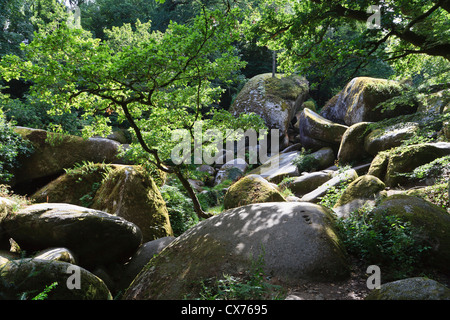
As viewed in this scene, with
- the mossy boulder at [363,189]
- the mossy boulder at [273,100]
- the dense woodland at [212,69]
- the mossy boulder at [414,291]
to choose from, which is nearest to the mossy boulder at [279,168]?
the mossy boulder at [273,100]

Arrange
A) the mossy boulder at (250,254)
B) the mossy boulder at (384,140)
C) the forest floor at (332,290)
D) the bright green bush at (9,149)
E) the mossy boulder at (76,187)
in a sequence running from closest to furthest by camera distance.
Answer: the forest floor at (332,290), the mossy boulder at (250,254), the mossy boulder at (76,187), the bright green bush at (9,149), the mossy boulder at (384,140)

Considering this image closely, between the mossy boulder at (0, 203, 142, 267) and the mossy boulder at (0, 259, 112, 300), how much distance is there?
1748mm

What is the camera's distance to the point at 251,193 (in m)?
8.55

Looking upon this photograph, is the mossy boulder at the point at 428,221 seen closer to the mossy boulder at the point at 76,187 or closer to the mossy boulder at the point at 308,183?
the mossy boulder at the point at 308,183

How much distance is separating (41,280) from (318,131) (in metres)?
14.2

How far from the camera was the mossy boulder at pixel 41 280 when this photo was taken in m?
3.01

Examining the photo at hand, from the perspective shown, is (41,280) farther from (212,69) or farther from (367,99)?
(367,99)

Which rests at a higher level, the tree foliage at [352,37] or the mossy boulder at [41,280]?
the tree foliage at [352,37]

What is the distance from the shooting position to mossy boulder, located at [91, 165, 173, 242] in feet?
22.2

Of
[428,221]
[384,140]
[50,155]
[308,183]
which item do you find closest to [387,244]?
[428,221]

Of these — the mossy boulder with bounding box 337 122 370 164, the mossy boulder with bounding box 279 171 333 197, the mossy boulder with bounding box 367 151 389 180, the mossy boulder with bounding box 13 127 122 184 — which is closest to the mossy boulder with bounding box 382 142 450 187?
the mossy boulder with bounding box 367 151 389 180

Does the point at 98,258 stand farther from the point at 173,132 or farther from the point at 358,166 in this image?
the point at 358,166

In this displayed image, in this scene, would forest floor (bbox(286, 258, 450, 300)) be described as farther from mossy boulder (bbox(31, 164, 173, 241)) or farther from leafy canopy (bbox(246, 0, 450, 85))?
mossy boulder (bbox(31, 164, 173, 241))

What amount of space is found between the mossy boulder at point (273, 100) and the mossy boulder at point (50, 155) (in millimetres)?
10366
